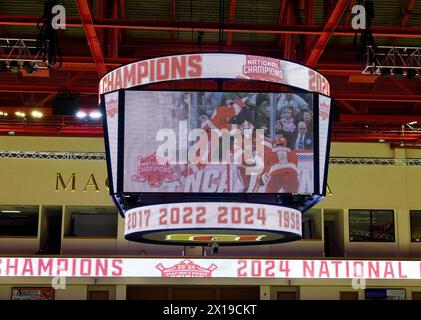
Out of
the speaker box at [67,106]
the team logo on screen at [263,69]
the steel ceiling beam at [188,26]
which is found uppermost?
the steel ceiling beam at [188,26]

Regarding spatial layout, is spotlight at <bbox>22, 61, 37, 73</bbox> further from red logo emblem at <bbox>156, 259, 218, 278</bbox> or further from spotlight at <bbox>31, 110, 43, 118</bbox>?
red logo emblem at <bbox>156, 259, 218, 278</bbox>

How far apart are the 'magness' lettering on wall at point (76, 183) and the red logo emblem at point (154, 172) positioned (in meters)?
13.0

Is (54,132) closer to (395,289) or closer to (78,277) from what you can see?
(78,277)

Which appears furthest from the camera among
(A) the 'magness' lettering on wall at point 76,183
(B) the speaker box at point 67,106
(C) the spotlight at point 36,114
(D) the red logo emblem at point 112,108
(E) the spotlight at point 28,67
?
(A) the 'magness' lettering on wall at point 76,183

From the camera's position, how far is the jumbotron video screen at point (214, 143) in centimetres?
975

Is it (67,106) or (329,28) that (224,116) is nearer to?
(329,28)

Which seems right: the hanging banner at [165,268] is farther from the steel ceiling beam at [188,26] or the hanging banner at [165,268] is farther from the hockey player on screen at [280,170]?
the hockey player on screen at [280,170]

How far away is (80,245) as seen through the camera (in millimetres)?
22594

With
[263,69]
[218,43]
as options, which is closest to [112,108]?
[263,69]

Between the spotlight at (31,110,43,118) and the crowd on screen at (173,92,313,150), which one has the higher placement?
the spotlight at (31,110,43,118)

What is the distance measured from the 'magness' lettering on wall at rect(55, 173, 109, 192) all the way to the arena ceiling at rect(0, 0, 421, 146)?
151 centimetres

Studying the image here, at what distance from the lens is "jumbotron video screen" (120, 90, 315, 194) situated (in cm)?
975

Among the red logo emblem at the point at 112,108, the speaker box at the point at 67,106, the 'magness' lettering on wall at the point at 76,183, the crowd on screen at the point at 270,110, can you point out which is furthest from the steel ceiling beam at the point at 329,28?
the 'magness' lettering on wall at the point at 76,183

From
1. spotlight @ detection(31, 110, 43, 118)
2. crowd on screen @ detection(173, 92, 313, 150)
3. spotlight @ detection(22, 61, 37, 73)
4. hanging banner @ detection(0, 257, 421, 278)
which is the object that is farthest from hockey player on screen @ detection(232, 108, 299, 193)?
spotlight @ detection(31, 110, 43, 118)
